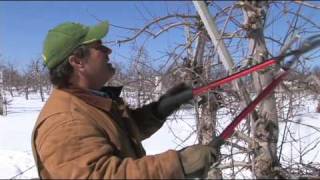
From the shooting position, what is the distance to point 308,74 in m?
2.95

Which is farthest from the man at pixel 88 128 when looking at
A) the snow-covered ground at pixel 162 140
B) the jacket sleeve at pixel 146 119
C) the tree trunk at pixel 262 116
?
the snow-covered ground at pixel 162 140

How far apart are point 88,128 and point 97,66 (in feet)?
1.32

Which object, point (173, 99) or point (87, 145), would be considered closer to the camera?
point (87, 145)

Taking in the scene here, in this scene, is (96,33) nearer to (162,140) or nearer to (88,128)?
(88,128)

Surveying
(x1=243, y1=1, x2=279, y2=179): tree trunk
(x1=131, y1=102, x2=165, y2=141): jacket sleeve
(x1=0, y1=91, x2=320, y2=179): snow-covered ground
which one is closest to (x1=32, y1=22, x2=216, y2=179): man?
(x1=131, y1=102, x2=165, y2=141): jacket sleeve

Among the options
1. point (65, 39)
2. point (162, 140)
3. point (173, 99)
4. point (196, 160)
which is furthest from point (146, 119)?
point (162, 140)

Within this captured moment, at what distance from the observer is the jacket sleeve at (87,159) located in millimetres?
1688

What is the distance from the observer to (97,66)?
6.98ft

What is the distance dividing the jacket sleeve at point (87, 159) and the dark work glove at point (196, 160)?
0.03 metres

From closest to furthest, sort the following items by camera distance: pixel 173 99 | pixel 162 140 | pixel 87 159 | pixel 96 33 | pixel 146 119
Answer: pixel 87 159
pixel 96 33
pixel 173 99
pixel 146 119
pixel 162 140

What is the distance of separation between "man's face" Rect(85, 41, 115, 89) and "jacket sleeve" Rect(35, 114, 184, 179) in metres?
0.33

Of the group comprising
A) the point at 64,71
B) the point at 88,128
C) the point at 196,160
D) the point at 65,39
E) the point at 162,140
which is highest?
the point at 65,39

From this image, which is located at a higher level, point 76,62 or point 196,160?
point 76,62

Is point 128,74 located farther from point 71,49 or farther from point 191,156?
point 191,156
